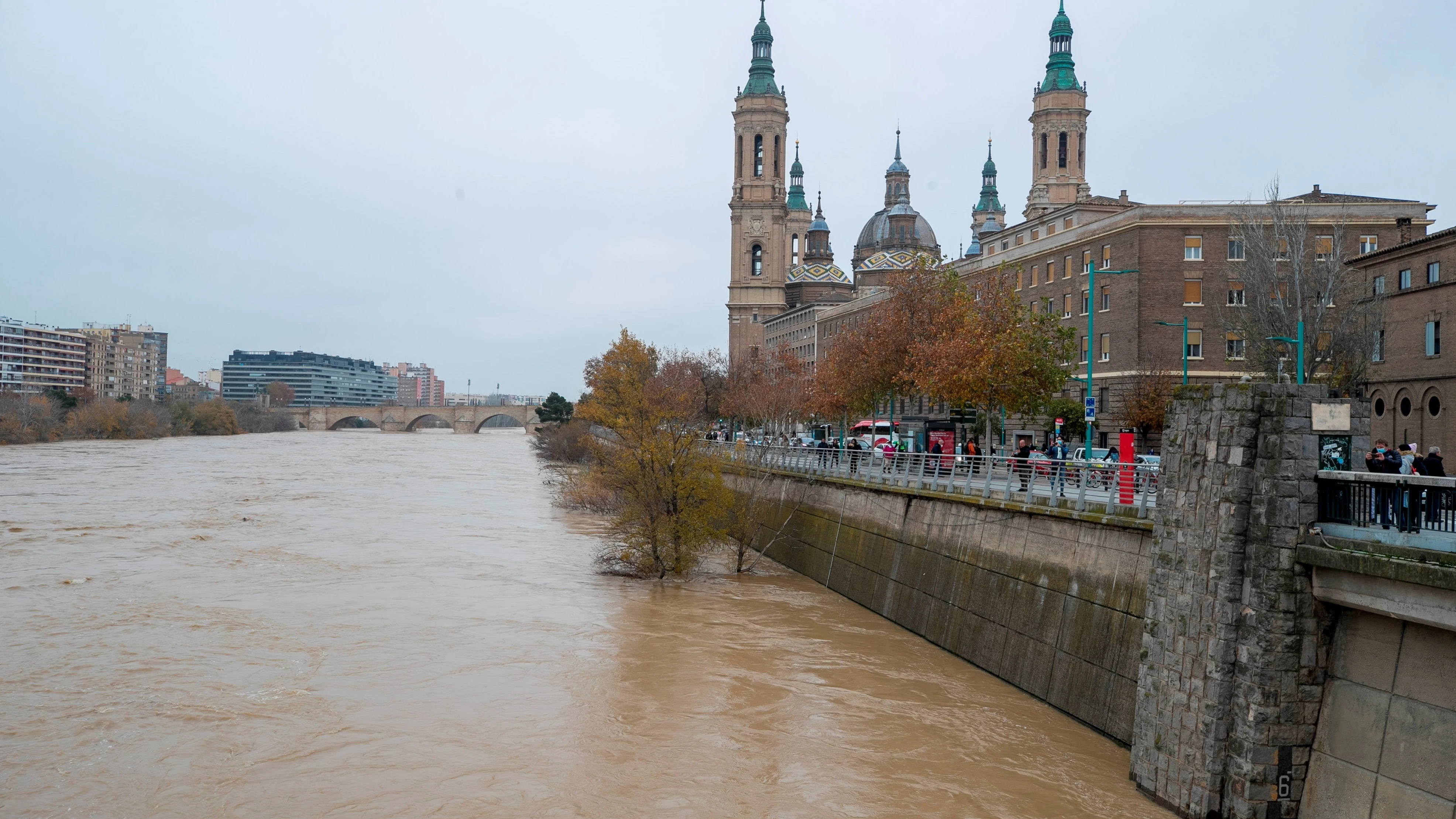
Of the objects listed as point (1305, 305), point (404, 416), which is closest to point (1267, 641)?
point (1305, 305)

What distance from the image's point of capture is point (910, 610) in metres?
24.6

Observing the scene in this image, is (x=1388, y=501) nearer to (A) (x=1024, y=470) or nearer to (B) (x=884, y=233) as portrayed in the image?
(A) (x=1024, y=470)

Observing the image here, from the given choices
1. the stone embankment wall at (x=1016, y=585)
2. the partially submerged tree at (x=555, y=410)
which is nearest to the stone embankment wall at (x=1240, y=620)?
the stone embankment wall at (x=1016, y=585)

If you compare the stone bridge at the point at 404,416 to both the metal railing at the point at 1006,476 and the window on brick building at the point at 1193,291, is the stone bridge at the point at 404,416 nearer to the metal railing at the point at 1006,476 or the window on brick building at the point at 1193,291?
the window on brick building at the point at 1193,291

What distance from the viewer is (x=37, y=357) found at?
186 meters

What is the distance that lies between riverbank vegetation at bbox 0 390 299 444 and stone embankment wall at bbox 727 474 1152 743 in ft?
312

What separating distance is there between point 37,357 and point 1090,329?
201 m

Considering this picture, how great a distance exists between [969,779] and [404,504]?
42.0 metres

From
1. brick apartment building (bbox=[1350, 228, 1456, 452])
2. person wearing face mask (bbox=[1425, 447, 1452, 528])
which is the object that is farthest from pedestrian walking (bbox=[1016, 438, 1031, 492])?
brick apartment building (bbox=[1350, 228, 1456, 452])

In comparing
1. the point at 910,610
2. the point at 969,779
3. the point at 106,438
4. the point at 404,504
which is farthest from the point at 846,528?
the point at 106,438

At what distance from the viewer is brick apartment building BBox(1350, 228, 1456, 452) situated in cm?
3347

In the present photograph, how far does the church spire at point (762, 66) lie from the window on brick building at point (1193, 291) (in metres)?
94.8

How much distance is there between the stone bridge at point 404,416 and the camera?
16862 centimetres

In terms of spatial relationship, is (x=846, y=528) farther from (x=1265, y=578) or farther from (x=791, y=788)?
(x=1265, y=578)
